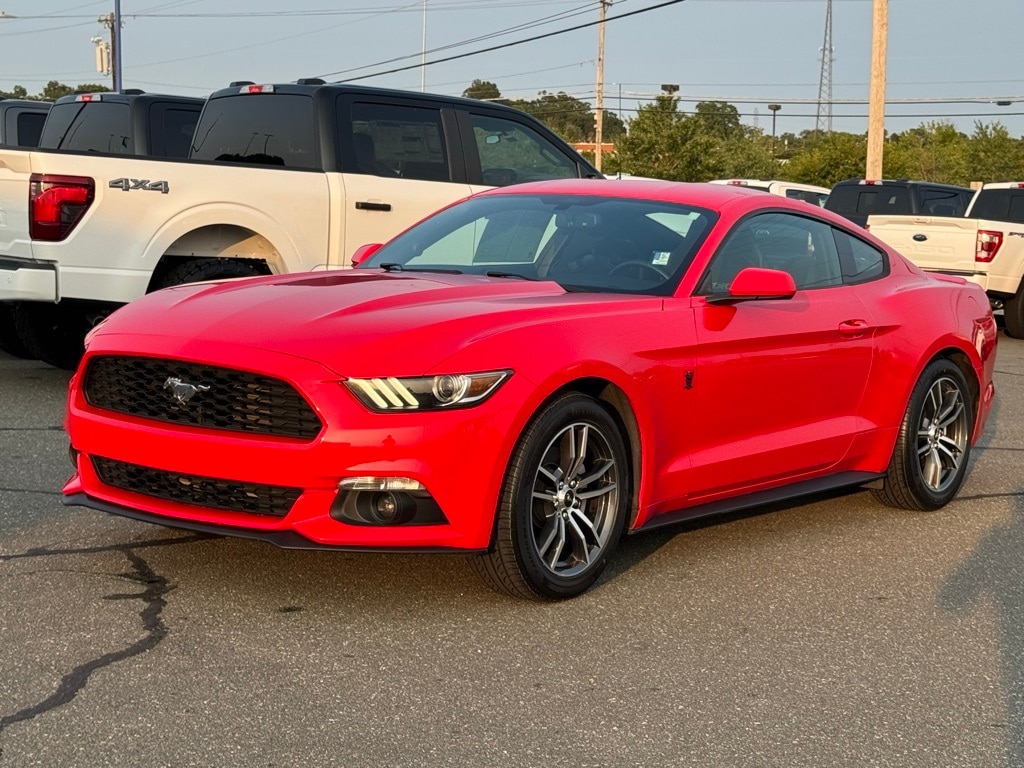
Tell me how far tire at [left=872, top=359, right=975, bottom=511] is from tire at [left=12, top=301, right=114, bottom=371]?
536cm

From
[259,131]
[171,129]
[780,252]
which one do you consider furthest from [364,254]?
[171,129]

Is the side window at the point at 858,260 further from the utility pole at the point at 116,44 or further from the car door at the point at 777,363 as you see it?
the utility pole at the point at 116,44

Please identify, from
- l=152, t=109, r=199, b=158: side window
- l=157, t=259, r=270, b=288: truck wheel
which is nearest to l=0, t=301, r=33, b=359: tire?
l=157, t=259, r=270, b=288: truck wheel

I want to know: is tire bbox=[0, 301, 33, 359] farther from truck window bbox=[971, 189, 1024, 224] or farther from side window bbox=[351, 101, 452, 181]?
truck window bbox=[971, 189, 1024, 224]

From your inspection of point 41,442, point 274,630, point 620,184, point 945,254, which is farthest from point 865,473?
point 945,254

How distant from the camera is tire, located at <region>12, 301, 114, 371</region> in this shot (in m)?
9.95

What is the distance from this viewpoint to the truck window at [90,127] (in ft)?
42.7

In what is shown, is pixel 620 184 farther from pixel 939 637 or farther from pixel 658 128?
pixel 658 128

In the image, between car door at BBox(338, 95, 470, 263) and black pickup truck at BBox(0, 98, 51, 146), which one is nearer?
car door at BBox(338, 95, 470, 263)

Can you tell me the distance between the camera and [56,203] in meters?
8.95

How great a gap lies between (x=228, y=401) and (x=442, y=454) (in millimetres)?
756

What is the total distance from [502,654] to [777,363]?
207 cm

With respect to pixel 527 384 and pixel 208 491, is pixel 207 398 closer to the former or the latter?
pixel 208 491

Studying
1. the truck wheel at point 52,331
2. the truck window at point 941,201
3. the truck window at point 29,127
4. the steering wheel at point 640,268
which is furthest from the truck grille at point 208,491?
the truck window at point 941,201
